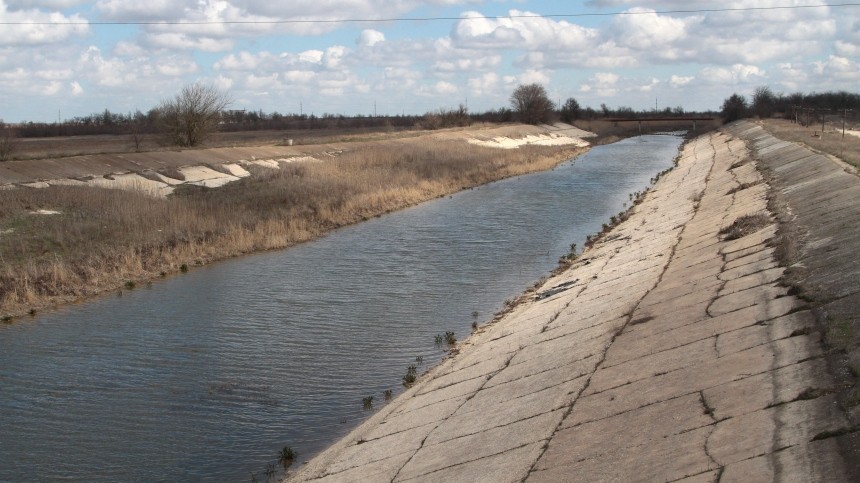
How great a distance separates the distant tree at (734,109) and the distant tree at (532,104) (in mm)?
22256

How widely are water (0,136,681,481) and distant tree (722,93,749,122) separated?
290 ft

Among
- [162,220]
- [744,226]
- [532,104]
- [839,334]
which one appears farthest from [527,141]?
[839,334]

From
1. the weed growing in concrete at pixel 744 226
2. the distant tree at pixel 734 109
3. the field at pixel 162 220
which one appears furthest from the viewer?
the distant tree at pixel 734 109

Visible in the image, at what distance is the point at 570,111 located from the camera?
131625mm

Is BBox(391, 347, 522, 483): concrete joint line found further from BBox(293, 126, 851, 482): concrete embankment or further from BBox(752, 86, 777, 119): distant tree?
BBox(752, 86, 777, 119): distant tree

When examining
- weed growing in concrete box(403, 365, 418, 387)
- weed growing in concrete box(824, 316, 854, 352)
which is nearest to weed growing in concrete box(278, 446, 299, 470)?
weed growing in concrete box(403, 365, 418, 387)

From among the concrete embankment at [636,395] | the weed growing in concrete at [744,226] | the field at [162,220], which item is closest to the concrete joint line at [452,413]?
the concrete embankment at [636,395]

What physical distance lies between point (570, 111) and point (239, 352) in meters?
121

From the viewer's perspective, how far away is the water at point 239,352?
10531mm

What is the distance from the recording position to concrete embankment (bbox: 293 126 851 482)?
6.99m

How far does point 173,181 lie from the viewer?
33.6m

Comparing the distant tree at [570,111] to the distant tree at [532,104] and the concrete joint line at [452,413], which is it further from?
the concrete joint line at [452,413]

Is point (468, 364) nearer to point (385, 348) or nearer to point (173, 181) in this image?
point (385, 348)

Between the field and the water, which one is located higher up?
the field
